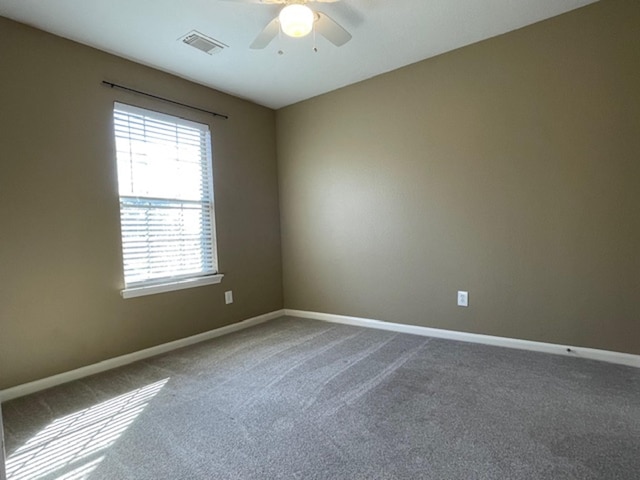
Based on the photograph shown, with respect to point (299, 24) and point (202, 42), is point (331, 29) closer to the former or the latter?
point (299, 24)

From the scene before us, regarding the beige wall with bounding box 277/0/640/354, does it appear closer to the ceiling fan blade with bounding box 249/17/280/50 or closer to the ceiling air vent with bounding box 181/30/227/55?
the ceiling air vent with bounding box 181/30/227/55

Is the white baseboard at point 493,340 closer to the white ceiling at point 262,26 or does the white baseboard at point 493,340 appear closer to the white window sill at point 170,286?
the white window sill at point 170,286

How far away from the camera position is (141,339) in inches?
114

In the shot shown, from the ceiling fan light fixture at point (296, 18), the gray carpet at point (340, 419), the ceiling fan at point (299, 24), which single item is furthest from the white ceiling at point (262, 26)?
the gray carpet at point (340, 419)

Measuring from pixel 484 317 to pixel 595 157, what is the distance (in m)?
1.42

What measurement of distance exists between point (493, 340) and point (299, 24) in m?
2.71

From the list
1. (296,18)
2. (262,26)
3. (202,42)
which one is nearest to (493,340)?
(296,18)

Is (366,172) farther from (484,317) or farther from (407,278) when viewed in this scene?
(484,317)

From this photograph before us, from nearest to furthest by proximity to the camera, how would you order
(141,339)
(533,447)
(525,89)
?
(533,447) → (525,89) → (141,339)

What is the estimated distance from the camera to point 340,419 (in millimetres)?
1844

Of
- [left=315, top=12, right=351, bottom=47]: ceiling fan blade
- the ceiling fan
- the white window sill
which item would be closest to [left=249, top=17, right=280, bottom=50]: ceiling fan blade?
the ceiling fan

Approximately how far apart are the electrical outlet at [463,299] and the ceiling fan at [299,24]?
2.19 metres

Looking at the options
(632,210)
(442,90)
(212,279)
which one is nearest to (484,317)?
(632,210)

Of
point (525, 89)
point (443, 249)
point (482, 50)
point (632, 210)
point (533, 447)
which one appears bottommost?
point (533, 447)
